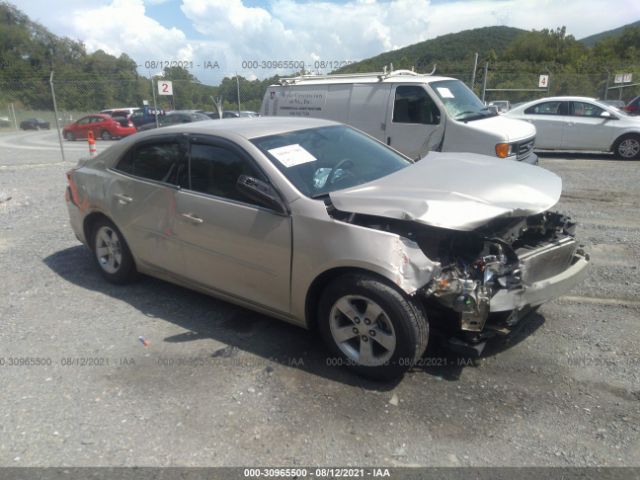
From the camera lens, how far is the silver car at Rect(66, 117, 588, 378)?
9.75 ft

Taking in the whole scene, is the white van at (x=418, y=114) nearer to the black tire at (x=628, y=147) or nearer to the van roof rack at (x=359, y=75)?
the van roof rack at (x=359, y=75)

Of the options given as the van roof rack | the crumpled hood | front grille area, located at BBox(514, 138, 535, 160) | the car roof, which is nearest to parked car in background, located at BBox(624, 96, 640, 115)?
front grille area, located at BBox(514, 138, 535, 160)

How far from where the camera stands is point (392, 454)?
260cm

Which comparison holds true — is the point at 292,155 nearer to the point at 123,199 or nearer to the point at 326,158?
the point at 326,158

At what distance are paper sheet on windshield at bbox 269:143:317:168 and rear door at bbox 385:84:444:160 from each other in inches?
185

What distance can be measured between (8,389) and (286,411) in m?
1.91

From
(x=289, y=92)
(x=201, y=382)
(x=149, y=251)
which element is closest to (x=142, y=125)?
(x=289, y=92)

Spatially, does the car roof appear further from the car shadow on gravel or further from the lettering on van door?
the lettering on van door

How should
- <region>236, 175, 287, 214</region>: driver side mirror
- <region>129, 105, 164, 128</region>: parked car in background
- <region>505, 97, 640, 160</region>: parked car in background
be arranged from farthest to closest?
<region>129, 105, 164, 128</region>: parked car in background → <region>505, 97, 640, 160</region>: parked car in background → <region>236, 175, 287, 214</region>: driver side mirror

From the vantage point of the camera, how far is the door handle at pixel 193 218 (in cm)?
381

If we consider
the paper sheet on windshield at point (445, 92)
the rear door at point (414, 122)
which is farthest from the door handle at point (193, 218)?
the paper sheet on windshield at point (445, 92)

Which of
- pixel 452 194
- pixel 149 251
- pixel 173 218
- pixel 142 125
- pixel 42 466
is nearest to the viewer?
pixel 42 466

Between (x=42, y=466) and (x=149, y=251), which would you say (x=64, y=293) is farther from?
(x=42, y=466)

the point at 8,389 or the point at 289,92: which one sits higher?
the point at 289,92
